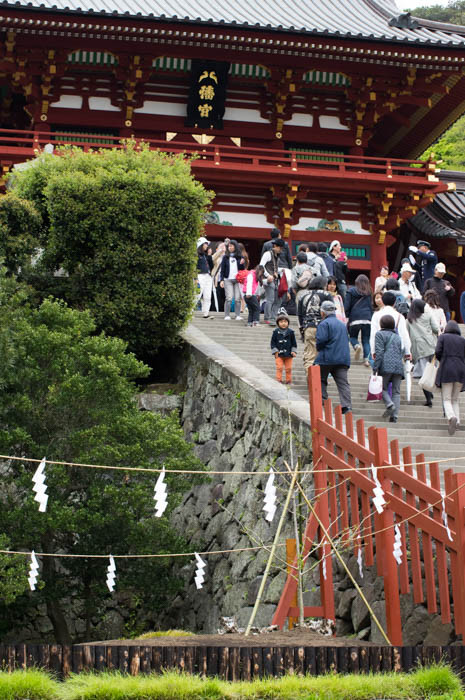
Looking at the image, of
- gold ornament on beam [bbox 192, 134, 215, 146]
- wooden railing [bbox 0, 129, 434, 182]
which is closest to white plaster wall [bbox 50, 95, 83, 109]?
wooden railing [bbox 0, 129, 434, 182]

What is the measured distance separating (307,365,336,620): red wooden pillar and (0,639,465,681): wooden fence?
2.06 m

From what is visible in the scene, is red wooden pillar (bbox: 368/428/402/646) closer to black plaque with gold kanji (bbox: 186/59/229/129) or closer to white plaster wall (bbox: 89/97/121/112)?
black plaque with gold kanji (bbox: 186/59/229/129)

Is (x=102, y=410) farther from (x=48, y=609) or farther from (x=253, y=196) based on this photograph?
(x=253, y=196)

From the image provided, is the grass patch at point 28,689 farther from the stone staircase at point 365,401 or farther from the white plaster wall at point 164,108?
→ the white plaster wall at point 164,108

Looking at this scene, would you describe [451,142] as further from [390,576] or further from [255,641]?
[255,641]

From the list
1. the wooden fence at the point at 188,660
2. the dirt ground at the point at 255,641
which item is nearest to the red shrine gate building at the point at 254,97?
the dirt ground at the point at 255,641

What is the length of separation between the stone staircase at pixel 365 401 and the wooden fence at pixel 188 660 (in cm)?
305

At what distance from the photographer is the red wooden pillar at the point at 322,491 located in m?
10.1

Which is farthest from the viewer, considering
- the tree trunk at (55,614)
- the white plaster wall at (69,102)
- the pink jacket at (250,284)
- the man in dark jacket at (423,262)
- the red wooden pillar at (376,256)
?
the red wooden pillar at (376,256)

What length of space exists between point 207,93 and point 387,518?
52.5ft

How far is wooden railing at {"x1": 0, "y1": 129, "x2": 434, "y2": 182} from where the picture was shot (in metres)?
21.9

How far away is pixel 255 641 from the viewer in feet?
27.3

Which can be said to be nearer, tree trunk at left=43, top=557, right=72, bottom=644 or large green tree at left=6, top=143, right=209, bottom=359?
tree trunk at left=43, top=557, right=72, bottom=644

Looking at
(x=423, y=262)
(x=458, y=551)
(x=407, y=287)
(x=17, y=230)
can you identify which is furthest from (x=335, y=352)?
(x=423, y=262)
